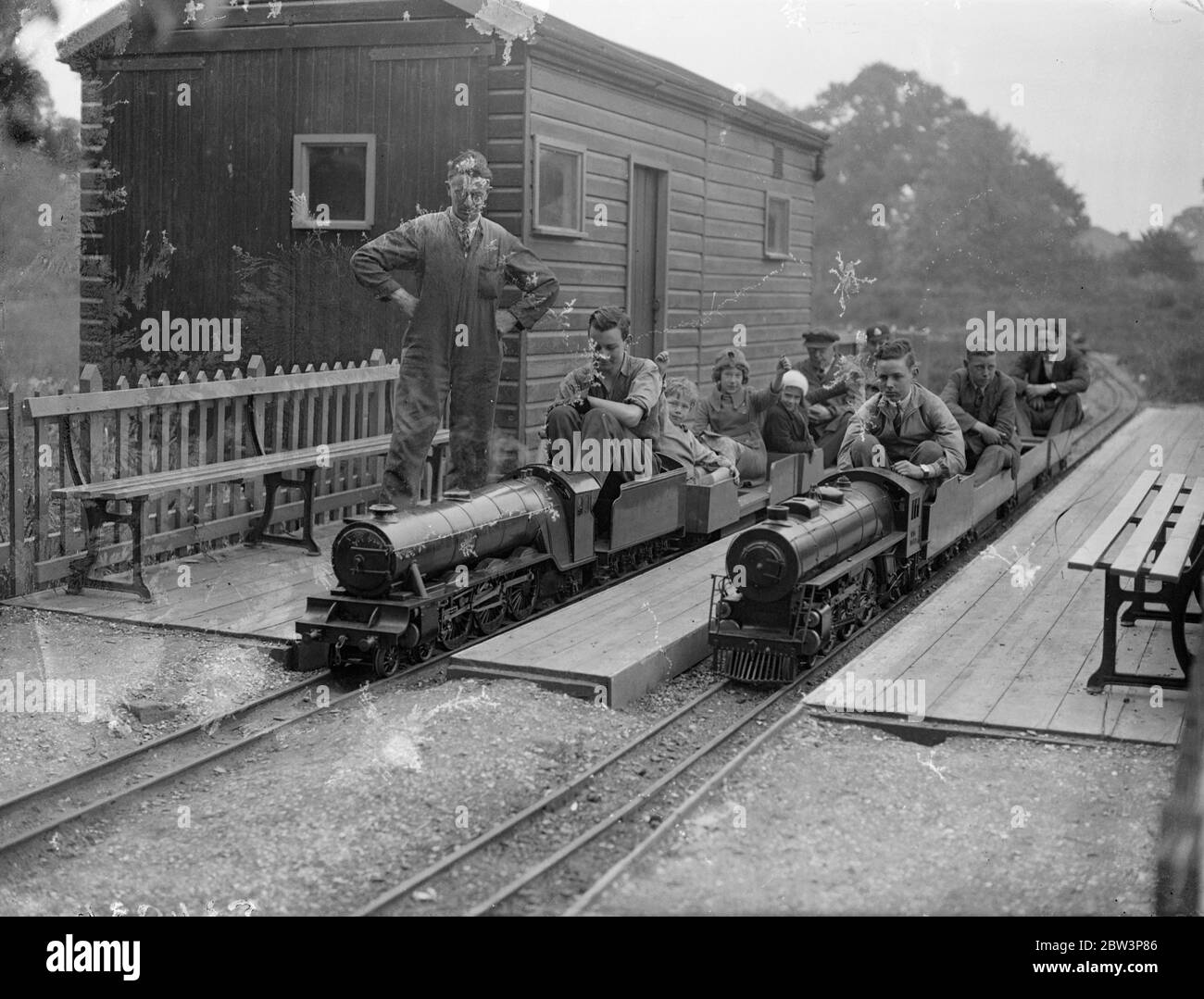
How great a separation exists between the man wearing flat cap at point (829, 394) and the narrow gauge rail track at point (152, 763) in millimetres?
5555

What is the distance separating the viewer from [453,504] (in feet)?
23.2

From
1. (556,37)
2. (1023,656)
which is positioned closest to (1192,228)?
(1023,656)

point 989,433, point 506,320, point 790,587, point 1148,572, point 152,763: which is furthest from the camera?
point 989,433

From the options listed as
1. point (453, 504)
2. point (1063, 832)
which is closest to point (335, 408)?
point (453, 504)

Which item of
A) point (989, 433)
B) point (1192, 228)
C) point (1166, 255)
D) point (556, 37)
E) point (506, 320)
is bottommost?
point (989, 433)

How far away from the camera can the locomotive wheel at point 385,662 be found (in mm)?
6562

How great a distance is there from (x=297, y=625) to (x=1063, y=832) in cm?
356

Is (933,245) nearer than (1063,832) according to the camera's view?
No

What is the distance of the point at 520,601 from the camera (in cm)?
774

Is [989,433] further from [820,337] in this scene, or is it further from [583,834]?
[583,834]

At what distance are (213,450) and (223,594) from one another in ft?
5.05

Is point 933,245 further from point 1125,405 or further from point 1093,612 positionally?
point 1093,612

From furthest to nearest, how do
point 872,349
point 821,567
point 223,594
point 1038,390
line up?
point 872,349, point 1038,390, point 223,594, point 821,567
